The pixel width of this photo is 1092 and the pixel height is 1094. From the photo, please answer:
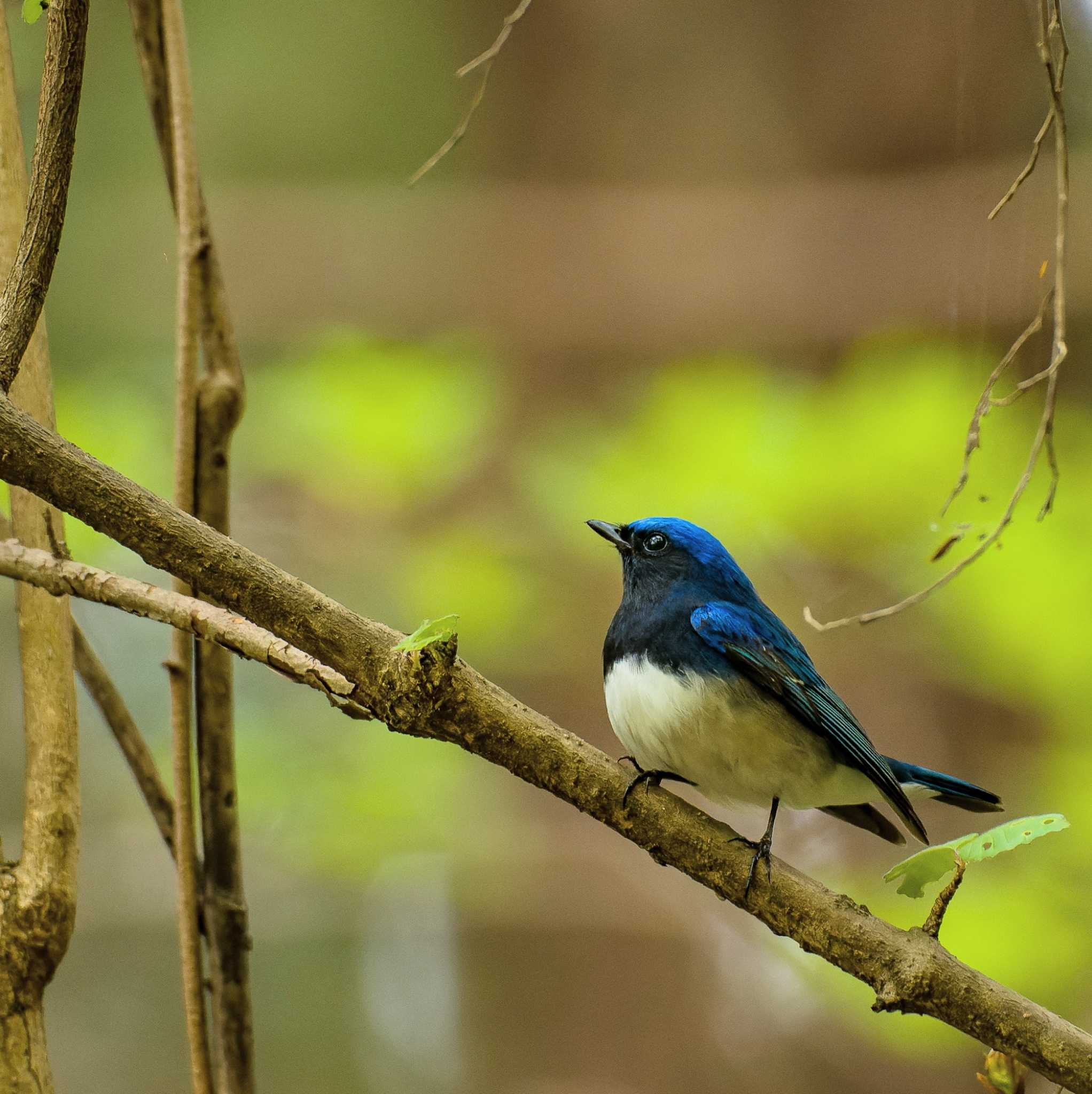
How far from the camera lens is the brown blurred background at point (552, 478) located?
304cm

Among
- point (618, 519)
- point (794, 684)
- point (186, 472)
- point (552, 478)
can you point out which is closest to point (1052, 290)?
point (794, 684)

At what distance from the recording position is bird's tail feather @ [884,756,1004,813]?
1.89 meters

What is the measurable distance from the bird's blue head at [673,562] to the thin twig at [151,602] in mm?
856

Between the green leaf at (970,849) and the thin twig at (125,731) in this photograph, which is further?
the thin twig at (125,731)

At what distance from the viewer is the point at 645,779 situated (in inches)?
51.2

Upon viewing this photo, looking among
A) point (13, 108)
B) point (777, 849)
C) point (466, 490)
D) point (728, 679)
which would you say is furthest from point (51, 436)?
point (466, 490)

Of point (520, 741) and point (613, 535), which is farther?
point (613, 535)

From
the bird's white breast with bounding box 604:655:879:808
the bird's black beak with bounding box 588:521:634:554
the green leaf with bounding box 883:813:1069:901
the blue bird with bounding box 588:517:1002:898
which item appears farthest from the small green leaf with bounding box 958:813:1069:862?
the bird's black beak with bounding box 588:521:634:554

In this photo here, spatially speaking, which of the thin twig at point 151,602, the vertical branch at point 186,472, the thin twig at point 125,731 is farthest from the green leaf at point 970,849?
the thin twig at point 125,731

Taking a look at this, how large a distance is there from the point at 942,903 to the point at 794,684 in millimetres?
644

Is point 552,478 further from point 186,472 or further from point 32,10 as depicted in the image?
point 32,10

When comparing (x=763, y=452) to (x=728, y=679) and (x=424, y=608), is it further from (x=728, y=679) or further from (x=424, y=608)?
(x=728, y=679)

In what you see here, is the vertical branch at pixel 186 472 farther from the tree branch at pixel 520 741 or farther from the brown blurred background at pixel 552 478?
the brown blurred background at pixel 552 478

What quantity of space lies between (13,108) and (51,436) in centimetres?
63
